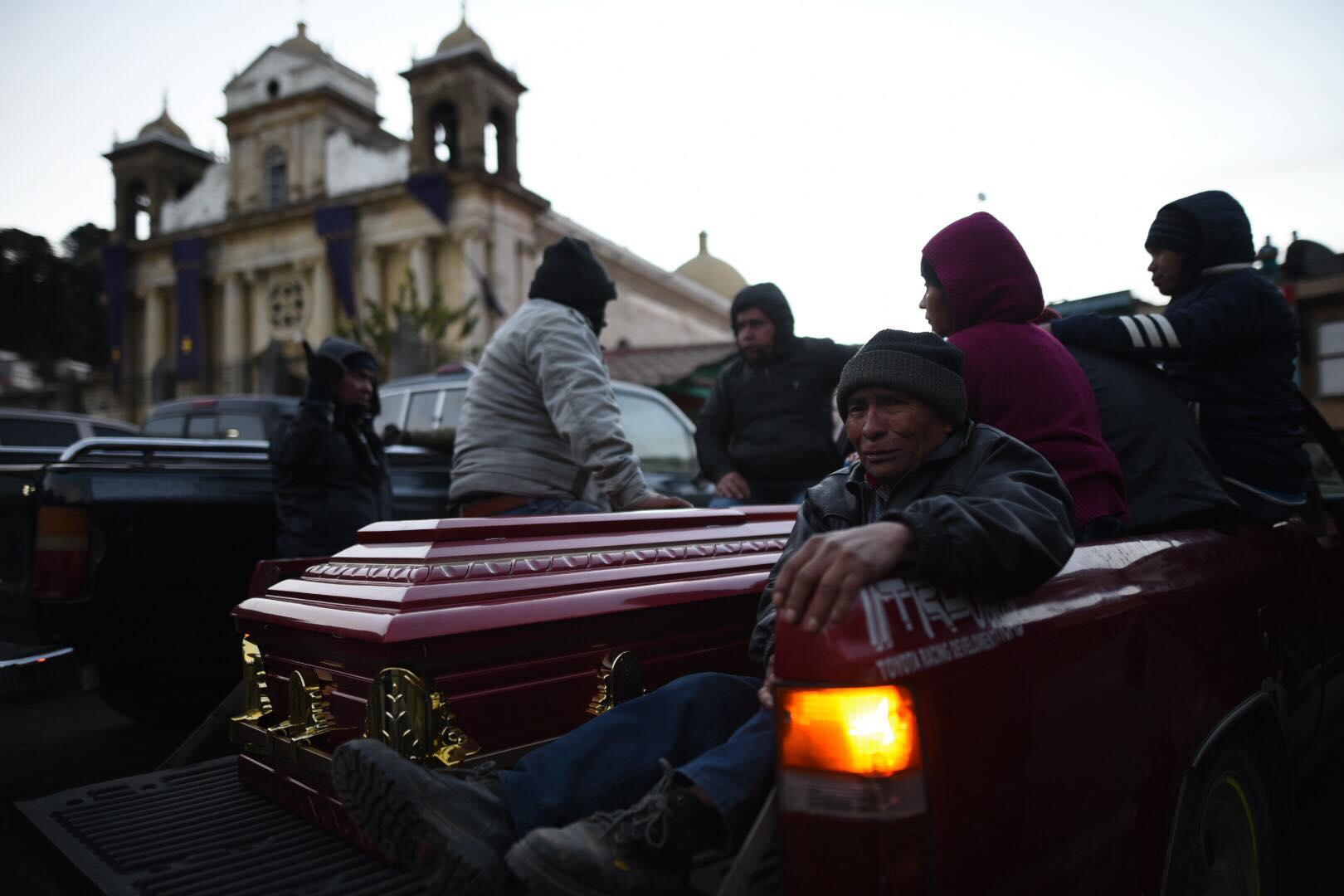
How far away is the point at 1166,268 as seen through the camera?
324 centimetres

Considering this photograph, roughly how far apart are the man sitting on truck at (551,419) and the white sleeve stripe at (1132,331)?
4.96ft

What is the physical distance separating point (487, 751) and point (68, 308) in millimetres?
48594

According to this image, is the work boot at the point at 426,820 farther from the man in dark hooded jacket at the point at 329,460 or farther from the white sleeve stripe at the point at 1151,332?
the man in dark hooded jacket at the point at 329,460

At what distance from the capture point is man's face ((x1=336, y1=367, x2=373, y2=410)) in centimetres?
427

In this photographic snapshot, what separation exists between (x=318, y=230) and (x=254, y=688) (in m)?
33.7

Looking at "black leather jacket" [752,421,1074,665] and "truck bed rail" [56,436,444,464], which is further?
"truck bed rail" [56,436,444,464]

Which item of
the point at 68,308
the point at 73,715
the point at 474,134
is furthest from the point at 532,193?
the point at 73,715

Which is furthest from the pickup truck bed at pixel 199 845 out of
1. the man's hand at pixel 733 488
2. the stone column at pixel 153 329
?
the stone column at pixel 153 329

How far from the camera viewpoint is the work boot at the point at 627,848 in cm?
149

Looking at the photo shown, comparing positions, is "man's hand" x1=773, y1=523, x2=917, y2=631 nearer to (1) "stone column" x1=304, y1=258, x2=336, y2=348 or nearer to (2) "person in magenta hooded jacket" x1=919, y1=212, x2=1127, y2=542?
(2) "person in magenta hooded jacket" x1=919, y1=212, x2=1127, y2=542

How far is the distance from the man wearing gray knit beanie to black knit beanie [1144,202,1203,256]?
168 cm

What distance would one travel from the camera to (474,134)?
30406 millimetres

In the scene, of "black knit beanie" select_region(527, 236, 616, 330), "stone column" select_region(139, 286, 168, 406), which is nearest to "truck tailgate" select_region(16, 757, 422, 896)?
"black knit beanie" select_region(527, 236, 616, 330)

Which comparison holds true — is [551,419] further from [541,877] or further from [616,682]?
[541,877]
